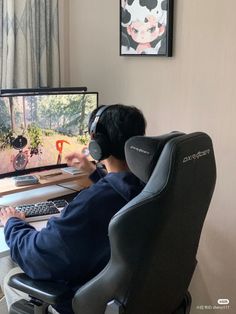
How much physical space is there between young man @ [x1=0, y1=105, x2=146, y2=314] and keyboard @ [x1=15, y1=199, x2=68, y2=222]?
33 cm

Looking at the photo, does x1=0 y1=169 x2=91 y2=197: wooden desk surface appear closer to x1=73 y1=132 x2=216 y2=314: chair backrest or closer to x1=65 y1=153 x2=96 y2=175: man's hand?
x1=65 y1=153 x2=96 y2=175: man's hand

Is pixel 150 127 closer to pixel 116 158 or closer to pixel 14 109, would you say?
pixel 14 109

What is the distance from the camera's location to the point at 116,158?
1.34 m

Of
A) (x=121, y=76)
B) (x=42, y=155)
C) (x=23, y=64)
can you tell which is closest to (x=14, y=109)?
(x=42, y=155)

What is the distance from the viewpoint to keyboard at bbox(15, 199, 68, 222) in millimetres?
1704

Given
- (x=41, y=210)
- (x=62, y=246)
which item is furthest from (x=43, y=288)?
(x=41, y=210)

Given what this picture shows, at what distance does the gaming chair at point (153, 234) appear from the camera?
1.09 metres

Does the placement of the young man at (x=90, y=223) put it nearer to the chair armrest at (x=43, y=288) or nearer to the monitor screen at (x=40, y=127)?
the chair armrest at (x=43, y=288)

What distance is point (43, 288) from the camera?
128 cm

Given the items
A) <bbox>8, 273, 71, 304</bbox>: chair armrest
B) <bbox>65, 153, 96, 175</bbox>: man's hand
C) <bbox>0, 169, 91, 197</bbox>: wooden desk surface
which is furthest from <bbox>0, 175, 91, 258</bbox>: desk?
<bbox>8, 273, 71, 304</bbox>: chair armrest

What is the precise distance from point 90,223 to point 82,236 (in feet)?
0.15

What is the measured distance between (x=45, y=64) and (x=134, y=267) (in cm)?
161

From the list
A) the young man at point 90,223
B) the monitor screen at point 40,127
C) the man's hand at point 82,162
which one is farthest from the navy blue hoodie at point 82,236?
the monitor screen at point 40,127

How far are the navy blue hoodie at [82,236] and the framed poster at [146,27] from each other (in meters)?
0.98
